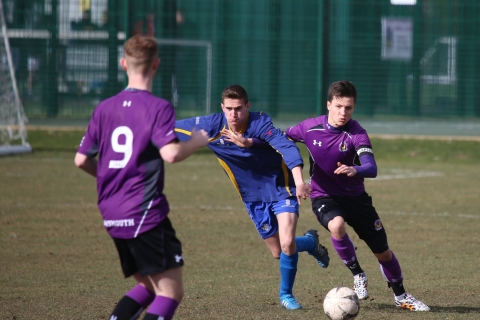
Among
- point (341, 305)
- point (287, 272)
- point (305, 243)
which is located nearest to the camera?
point (341, 305)

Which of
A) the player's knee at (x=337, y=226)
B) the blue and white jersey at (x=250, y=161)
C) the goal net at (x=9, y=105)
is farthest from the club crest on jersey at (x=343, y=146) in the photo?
the goal net at (x=9, y=105)

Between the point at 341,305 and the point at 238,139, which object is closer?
the point at 341,305

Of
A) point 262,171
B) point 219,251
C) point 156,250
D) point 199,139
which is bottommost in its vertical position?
point 219,251

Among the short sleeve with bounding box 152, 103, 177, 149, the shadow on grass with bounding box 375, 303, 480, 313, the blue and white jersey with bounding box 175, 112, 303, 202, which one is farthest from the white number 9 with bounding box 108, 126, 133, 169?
the shadow on grass with bounding box 375, 303, 480, 313

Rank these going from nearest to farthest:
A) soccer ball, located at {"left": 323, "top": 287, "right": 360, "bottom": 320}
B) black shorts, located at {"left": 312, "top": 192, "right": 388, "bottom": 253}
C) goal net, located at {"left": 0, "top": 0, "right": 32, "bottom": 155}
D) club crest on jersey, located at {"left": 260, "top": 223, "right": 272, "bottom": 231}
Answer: soccer ball, located at {"left": 323, "top": 287, "right": 360, "bottom": 320} < black shorts, located at {"left": 312, "top": 192, "right": 388, "bottom": 253} < club crest on jersey, located at {"left": 260, "top": 223, "right": 272, "bottom": 231} < goal net, located at {"left": 0, "top": 0, "right": 32, "bottom": 155}

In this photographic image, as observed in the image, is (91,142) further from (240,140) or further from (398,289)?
(398,289)

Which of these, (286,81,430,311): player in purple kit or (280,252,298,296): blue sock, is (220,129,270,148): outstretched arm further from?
(280,252,298,296): blue sock

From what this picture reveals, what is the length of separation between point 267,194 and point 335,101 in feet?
2.98

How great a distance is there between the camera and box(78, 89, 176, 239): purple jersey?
394 cm

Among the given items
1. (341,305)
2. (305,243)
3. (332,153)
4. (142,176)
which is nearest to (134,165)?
(142,176)

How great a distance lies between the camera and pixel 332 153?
6070mm

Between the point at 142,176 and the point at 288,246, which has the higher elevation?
the point at 142,176

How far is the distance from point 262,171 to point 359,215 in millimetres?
839

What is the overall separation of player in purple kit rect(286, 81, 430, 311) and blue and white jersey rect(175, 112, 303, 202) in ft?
0.81
